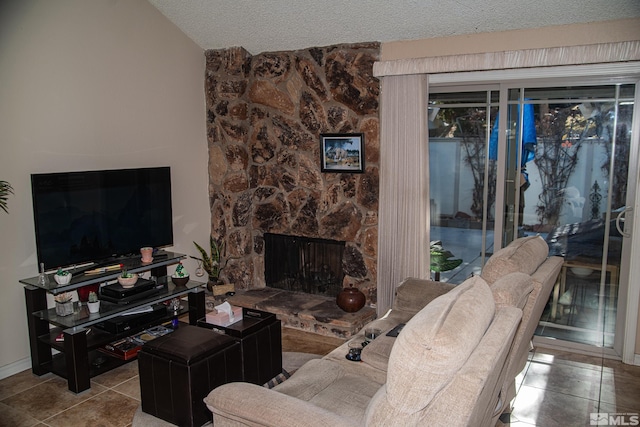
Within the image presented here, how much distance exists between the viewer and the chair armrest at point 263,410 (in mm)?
1929

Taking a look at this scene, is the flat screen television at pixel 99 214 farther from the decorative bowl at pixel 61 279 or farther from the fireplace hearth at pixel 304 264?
the fireplace hearth at pixel 304 264

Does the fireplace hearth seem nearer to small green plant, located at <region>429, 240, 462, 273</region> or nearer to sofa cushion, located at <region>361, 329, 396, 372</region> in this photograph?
small green plant, located at <region>429, 240, 462, 273</region>

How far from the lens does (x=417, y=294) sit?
3766mm

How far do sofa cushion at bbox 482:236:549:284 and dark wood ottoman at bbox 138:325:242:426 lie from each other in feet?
5.39

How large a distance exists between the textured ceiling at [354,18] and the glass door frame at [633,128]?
1.14ft

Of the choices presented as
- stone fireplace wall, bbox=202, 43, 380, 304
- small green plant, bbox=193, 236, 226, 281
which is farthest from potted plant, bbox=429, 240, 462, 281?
small green plant, bbox=193, 236, 226, 281

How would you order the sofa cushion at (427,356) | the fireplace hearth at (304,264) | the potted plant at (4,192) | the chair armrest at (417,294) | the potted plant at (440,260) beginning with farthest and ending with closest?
the fireplace hearth at (304,264), the potted plant at (440,260), the chair armrest at (417,294), the potted plant at (4,192), the sofa cushion at (427,356)

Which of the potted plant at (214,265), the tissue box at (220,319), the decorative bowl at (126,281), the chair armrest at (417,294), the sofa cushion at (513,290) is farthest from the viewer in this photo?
the potted plant at (214,265)

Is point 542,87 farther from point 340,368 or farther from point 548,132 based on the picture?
point 340,368

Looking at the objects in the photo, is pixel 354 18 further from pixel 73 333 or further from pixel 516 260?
pixel 73 333

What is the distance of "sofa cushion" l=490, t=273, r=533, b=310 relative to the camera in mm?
2289

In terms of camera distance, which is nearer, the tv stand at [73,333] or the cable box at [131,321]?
the tv stand at [73,333]

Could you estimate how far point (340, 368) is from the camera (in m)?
2.91

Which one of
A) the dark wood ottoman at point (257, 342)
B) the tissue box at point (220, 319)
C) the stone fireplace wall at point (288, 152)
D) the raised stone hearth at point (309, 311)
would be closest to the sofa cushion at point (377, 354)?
the dark wood ottoman at point (257, 342)
